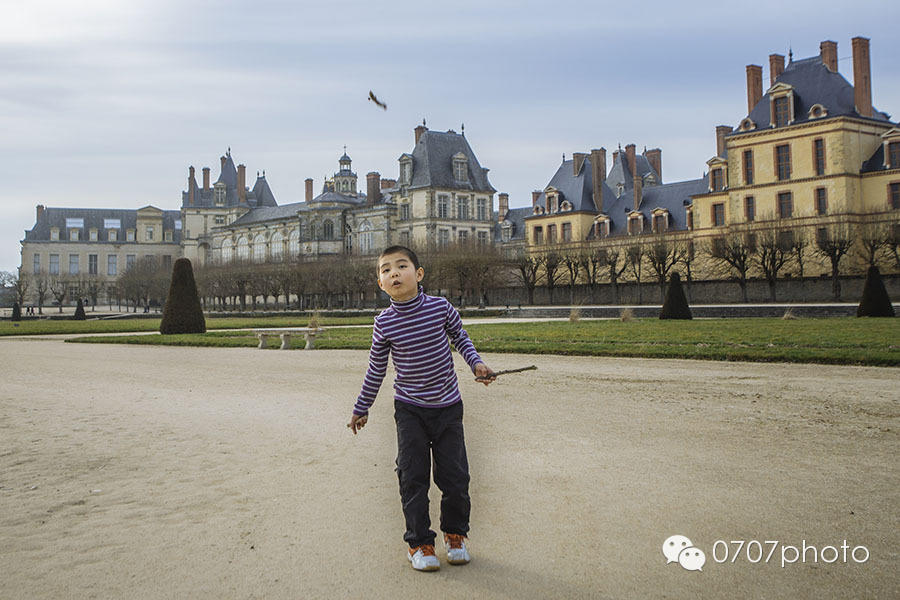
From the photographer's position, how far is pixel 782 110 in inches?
1619

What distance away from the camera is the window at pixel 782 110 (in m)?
40.8

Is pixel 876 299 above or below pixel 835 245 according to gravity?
below

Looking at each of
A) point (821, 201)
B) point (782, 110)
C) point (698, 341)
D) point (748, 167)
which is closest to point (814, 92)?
point (782, 110)

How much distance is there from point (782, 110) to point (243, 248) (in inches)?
1953

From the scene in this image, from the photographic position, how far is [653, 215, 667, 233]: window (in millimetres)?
48625

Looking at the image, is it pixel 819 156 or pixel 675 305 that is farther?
pixel 819 156

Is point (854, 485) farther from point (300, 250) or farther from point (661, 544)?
point (300, 250)

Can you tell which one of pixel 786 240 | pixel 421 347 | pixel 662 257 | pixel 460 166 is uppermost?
pixel 460 166

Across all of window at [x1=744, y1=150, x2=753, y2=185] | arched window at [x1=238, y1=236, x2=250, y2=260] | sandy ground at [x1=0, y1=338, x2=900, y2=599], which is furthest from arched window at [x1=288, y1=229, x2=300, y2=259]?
sandy ground at [x1=0, y1=338, x2=900, y2=599]

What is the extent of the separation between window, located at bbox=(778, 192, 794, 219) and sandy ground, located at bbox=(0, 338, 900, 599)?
34429mm

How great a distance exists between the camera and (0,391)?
1052 centimetres

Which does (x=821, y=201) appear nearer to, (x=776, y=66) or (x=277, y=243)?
(x=776, y=66)

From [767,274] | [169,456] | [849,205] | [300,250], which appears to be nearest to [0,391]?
[169,456]

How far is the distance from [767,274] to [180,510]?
33.7 meters
